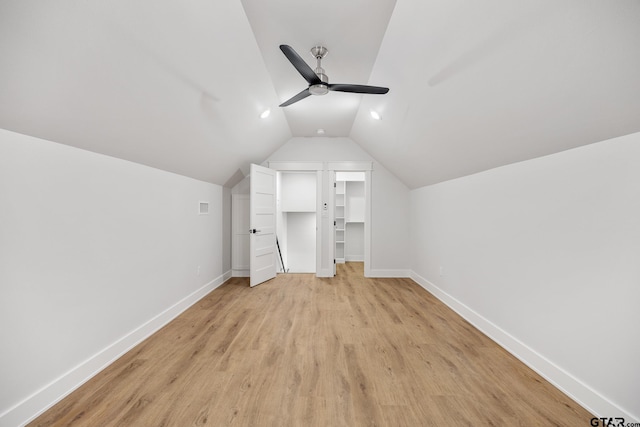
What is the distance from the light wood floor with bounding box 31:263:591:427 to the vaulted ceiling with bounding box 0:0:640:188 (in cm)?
168

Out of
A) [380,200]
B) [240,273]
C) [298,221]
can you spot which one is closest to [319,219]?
[380,200]

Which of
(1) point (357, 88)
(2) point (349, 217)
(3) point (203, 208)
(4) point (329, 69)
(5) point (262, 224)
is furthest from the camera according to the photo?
(2) point (349, 217)

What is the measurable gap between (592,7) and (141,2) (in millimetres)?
2058

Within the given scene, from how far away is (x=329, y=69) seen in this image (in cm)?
278

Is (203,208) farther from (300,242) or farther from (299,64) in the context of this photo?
(300,242)

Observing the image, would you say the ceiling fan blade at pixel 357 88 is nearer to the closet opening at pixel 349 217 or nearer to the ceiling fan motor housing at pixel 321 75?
the ceiling fan motor housing at pixel 321 75

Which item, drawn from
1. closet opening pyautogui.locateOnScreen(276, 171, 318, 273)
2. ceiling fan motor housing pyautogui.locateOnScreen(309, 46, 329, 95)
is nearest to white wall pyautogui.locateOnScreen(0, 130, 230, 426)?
ceiling fan motor housing pyautogui.locateOnScreen(309, 46, 329, 95)

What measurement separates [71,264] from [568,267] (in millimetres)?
3369

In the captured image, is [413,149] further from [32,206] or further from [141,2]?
[32,206]

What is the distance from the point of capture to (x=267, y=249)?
4680 mm

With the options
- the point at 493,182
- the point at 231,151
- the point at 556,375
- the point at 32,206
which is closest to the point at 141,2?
the point at 32,206

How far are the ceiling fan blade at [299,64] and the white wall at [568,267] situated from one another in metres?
1.88

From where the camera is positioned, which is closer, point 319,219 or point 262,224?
point 262,224

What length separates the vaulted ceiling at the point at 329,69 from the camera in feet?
4.05
